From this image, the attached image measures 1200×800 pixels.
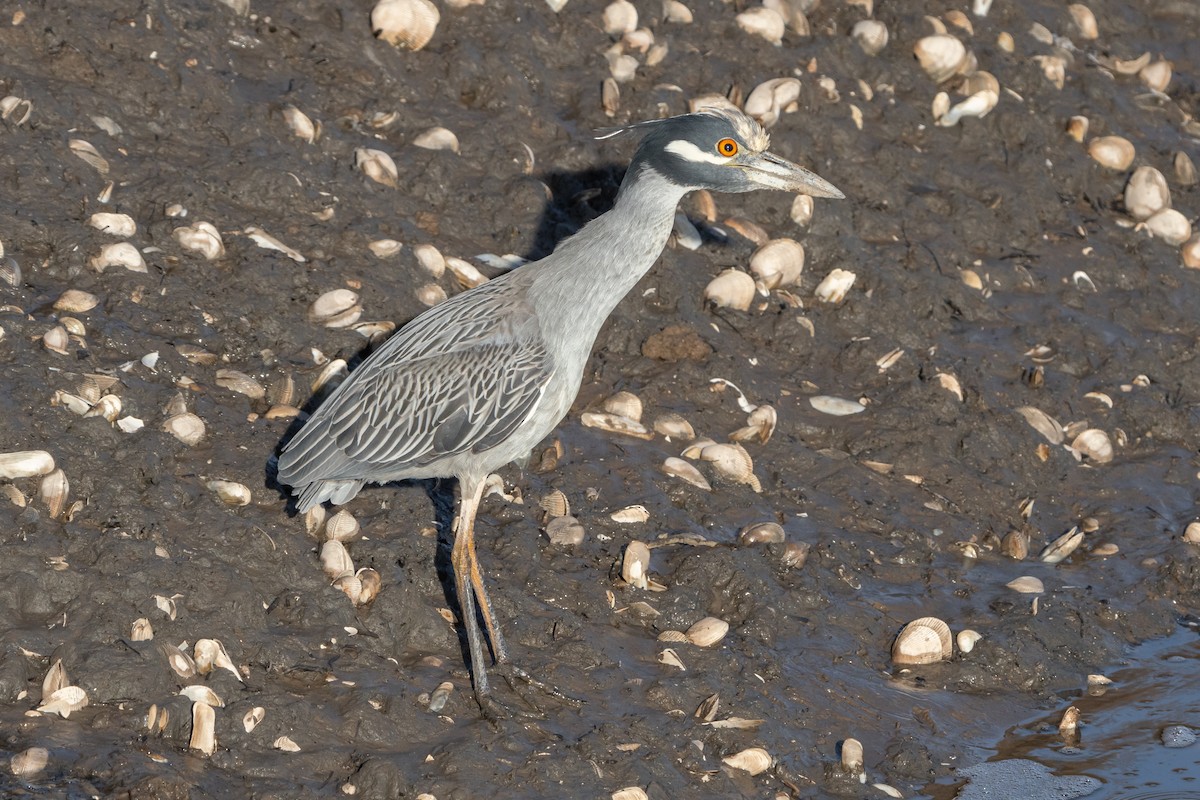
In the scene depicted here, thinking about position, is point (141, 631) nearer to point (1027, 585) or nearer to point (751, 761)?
point (751, 761)

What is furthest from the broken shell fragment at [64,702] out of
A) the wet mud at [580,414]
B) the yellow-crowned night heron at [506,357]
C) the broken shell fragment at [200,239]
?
the broken shell fragment at [200,239]

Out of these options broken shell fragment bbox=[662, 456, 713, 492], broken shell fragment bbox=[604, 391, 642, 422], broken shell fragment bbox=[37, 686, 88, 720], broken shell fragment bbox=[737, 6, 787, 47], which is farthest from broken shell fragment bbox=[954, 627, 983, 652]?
broken shell fragment bbox=[737, 6, 787, 47]

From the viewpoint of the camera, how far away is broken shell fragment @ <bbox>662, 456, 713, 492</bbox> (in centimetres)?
733

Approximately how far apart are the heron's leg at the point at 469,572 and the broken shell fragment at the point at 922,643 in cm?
206

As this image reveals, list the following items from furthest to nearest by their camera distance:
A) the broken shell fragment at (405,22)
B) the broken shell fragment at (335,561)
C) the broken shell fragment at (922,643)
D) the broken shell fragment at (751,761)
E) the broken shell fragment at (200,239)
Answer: the broken shell fragment at (405,22), the broken shell fragment at (200,239), the broken shell fragment at (922,643), the broken shell fragment at (335,561), the broken shell fragment at (751,761)

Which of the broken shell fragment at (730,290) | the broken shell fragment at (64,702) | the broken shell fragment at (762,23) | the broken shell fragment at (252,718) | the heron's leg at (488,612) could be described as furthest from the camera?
the broken shell fragment at (762,23)

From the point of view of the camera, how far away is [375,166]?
8336 millimetres

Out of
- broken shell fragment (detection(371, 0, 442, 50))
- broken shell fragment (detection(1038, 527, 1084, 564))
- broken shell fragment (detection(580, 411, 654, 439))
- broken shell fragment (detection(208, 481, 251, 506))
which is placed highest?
broken shell fragment (detection(371, 0, 442, 50))

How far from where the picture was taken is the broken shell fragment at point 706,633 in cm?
645

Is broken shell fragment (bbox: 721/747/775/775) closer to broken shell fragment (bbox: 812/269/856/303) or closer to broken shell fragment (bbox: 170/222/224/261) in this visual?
broken shell fragment (bbox: 812/269/856/303)

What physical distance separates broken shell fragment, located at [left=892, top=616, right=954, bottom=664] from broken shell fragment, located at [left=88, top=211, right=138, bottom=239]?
4559 mm

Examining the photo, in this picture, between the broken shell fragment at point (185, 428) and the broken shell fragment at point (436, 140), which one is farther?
the broken shell fragment at point (436, 140)

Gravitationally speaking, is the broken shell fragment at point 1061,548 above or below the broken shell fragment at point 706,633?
below

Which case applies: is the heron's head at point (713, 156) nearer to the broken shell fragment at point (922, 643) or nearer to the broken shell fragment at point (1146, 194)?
the broken shell fragment at point (922, 643)
